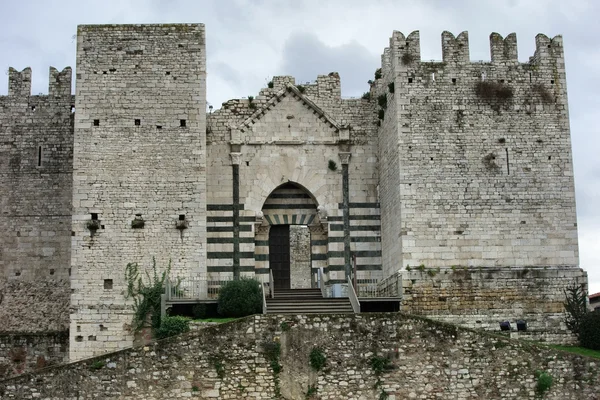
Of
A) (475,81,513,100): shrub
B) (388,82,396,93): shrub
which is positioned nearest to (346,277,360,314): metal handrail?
(388,82,396,93): shrub

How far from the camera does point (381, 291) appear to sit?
1201 inches

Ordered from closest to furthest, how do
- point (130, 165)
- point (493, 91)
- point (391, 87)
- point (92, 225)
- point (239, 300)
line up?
point (239, 300) < point (92, 225) < point (130, 165) < point (493, 91) < point (391, 87)

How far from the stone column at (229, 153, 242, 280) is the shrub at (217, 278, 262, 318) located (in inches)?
105

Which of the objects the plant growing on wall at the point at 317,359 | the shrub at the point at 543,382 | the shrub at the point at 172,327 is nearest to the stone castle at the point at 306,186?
the shrub at the point at 172,327

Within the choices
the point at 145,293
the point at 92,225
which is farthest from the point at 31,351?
the point at 145,293

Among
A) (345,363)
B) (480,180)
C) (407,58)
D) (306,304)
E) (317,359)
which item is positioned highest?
(407,58)

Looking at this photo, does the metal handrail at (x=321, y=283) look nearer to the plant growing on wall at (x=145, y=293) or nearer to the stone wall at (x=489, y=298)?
the stone wall at (x=489, y=298)

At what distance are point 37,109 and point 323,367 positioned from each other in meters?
15.0

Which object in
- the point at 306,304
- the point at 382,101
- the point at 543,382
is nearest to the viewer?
the point at 543,382

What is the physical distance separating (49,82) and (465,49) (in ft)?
44.7

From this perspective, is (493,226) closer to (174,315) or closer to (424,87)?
(424,87)

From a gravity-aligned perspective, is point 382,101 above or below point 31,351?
above

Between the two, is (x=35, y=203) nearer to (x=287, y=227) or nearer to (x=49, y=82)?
(x=49, y=82)

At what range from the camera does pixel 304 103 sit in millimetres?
32062
